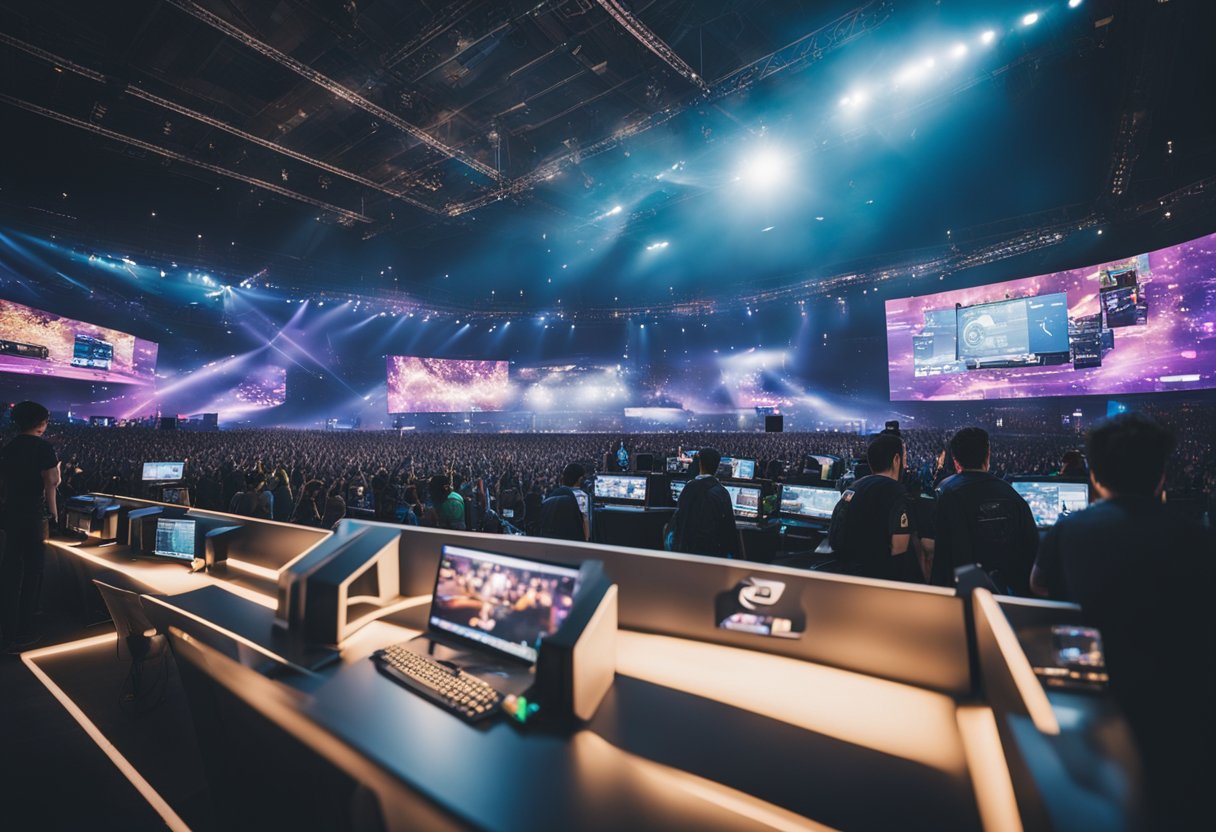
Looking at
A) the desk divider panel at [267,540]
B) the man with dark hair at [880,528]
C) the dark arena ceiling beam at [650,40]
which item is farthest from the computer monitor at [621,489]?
the dark arena ceiling beam at [650,40]

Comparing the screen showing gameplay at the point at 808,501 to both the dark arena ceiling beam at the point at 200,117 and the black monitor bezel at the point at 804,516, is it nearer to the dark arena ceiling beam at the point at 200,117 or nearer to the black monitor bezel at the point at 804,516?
the black monitor bezel at the point at 804,516

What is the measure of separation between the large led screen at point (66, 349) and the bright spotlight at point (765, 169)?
18327mm

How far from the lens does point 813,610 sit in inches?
Answer: 68.2

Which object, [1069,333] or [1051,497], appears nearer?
[1051,497]

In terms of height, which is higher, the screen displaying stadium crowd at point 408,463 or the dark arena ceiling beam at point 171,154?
the dark arena ceiling beam at point 171,154

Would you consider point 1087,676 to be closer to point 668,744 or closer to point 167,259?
point 668,744

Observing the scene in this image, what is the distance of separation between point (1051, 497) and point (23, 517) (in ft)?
29.0

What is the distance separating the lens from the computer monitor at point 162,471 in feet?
25.0

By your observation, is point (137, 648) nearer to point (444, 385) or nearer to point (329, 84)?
point (329, 84)

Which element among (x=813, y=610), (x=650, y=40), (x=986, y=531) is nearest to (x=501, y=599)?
(x=813, y=610)

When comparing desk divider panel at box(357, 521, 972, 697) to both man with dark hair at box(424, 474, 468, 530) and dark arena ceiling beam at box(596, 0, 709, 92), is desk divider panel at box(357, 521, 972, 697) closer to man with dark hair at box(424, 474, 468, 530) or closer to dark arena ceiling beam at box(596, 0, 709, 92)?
man with dark hair at box(424, 474, 468, 530)

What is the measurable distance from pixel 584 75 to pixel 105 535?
853 centimetres

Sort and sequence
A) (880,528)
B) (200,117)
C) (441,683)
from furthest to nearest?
(200,117)
(880,528)
(441,683)

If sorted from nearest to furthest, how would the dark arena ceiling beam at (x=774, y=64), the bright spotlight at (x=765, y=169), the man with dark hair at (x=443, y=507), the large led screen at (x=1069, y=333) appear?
1. the man with dark hair at (x=443, y=507)
2. the dark arena ceiling beam at (x=774, y=64)
3. the large led screen at (x=1069, y=333)
4. the bright spotlight at (x=765, y=169)
